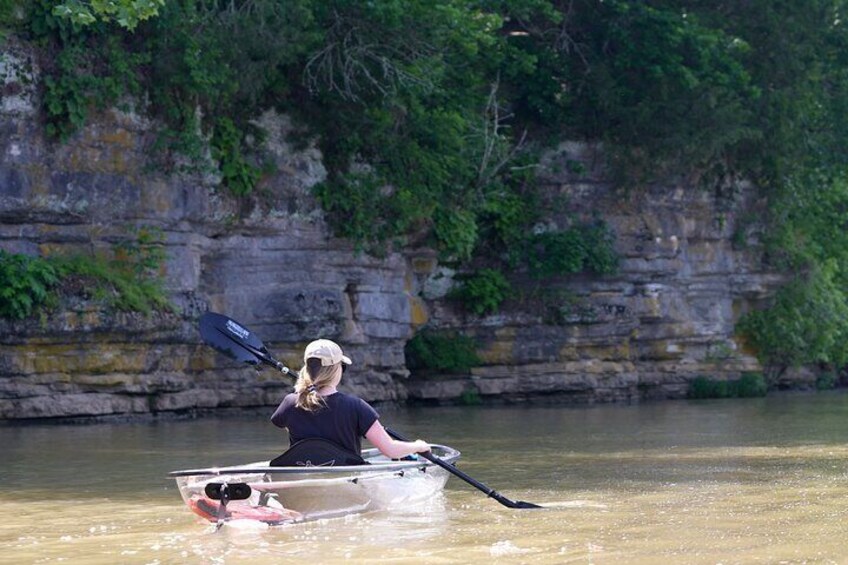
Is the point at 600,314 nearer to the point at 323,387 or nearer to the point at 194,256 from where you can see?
the point at 194,256

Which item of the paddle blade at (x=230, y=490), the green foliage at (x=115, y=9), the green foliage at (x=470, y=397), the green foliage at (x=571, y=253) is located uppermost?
the green foliage at (x=115, y=9)

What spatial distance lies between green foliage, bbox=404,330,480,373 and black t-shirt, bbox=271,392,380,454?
56.1 feet

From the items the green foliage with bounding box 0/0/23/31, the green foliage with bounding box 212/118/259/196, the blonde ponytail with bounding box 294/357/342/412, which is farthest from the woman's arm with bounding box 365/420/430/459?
the green foliage with bounding box 212/118/259/196

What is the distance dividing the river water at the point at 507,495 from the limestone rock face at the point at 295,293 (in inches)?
65.2

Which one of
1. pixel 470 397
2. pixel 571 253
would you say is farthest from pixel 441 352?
pixel 571 253

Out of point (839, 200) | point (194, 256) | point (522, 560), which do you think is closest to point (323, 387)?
point (522, 560)

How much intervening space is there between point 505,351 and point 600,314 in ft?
7.02

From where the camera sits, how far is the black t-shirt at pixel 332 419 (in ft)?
33.3

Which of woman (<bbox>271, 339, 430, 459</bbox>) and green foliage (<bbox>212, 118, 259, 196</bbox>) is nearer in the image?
woman (<bbox>271, 339, 430, 459</bbox>)

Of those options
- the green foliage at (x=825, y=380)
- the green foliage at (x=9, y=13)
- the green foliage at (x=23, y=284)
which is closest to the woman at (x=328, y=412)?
the green foliage at (x=23, y=284)

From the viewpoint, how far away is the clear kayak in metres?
9.55

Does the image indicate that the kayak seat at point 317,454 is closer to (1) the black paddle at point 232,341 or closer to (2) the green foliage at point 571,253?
(1) the black paddle at point 232,341

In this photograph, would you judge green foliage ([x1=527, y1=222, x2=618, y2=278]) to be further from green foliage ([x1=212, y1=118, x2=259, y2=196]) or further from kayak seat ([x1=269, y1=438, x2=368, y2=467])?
kayak seat ([x1=269, y1=438, x2=368, y2=467])

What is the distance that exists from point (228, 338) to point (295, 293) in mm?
10034
